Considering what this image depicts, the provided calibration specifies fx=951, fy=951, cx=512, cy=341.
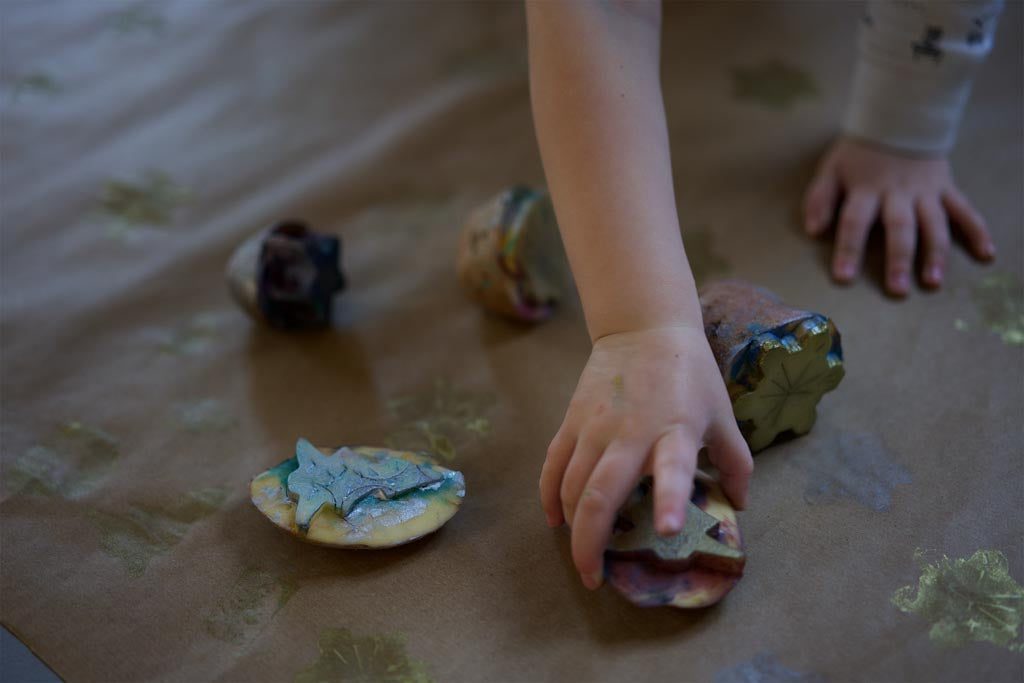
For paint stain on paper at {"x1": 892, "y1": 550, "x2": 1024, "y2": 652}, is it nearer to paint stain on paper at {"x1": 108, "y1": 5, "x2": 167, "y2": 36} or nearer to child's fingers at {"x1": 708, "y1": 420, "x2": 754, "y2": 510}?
child's fingers at {"x1": 708, "y1": 420, "x2": 754, "y2": 510}

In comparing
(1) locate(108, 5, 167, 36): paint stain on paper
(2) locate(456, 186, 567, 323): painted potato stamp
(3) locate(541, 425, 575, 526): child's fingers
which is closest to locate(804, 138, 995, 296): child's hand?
(2) locate(456, 186, 567, 323): painted potato stamp

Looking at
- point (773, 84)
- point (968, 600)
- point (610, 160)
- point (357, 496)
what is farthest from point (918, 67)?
point (357, 496)

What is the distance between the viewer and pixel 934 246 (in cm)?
76

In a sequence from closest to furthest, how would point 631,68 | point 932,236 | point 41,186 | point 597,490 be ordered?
point 597,490 → point 631,68 → point 932,236 → point 41,186

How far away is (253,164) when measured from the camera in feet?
3.04

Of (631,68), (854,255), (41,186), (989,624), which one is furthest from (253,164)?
(989,624)

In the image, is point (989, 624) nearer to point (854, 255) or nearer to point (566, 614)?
point (566, 614)

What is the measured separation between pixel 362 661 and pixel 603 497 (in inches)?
6.4

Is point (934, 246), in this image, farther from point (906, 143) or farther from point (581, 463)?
point (581, 463)

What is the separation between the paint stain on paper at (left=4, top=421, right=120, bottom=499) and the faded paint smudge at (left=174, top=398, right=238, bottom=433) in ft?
0.16

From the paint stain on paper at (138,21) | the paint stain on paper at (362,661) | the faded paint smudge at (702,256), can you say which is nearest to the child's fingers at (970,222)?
the faded paint smudge at (702,256)

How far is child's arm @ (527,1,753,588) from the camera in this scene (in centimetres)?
51

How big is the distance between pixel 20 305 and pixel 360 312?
283mm

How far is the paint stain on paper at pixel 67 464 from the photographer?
64 centimetres
